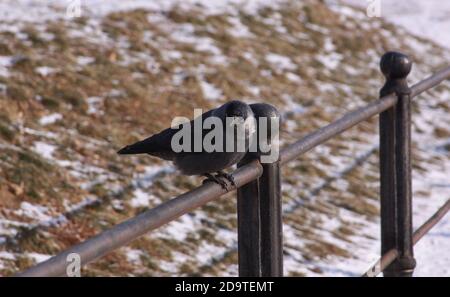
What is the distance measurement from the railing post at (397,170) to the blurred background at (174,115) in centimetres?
82

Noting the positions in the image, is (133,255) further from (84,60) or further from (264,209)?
(84,60)

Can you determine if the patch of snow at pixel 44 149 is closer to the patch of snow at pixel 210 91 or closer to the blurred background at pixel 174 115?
the blurred background at pixel 174 115

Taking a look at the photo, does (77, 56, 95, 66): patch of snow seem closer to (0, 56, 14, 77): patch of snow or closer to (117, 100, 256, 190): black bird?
(0, 56, 14, 77): patch of snow

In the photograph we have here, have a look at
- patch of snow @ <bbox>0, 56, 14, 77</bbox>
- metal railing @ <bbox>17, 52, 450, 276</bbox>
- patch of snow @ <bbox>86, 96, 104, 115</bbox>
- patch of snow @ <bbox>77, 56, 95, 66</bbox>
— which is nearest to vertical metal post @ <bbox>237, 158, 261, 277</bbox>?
metal railing @ <bbox>17, 52, 450, 276</bbox>

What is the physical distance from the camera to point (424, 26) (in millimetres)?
11867

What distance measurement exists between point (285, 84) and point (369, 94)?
89 centimetres

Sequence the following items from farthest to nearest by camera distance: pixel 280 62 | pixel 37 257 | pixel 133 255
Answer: pixel 280 62 → pixel 133 255 → pixel 37 257

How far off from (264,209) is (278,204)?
0.05 m

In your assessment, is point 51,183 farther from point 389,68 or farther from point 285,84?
point 285,84

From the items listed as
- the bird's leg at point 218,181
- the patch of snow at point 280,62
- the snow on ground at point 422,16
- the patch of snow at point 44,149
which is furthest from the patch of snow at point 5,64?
the snow on ground at point 422,16

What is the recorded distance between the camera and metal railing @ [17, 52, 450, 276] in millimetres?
1696

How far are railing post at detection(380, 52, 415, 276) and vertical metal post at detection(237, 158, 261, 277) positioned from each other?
120 cm

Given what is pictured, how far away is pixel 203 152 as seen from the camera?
2510mm

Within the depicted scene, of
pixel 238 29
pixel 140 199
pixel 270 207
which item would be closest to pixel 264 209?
pixel 270 207
